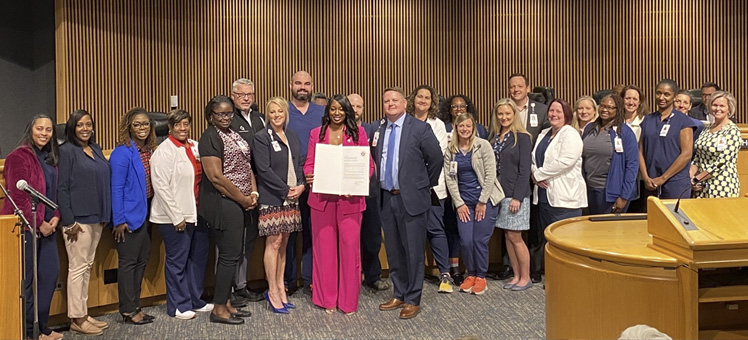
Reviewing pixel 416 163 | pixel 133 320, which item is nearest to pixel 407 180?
pixel 416 163

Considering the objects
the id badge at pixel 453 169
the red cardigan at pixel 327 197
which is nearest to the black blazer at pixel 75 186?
the red cardigan at pixel 327 197

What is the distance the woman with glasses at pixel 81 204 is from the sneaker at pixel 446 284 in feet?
8.40

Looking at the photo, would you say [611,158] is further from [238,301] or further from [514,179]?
[238,301]

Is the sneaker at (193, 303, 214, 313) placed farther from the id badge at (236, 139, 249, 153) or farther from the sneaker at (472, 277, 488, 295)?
the sneaker at (472, 277, 488, 295)

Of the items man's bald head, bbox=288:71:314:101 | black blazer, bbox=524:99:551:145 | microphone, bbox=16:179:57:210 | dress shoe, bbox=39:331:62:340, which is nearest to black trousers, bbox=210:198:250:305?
dress shoe, bbox=39:331:62:340

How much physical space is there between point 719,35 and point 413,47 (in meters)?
3.99

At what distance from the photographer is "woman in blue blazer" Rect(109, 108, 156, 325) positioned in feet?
16.9

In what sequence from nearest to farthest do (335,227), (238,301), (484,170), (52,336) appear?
(52,336) → (335,227) → (238,301) → (484,170)

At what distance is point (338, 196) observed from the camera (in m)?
5.50

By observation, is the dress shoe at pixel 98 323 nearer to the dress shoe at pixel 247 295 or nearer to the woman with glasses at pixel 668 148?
the dress shoe at pixel 247 295

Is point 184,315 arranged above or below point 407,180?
below

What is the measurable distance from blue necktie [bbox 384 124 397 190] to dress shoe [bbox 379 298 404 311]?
85 centimetres

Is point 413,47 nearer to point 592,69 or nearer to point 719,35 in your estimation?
point 592,69

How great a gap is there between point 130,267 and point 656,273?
353 cm
